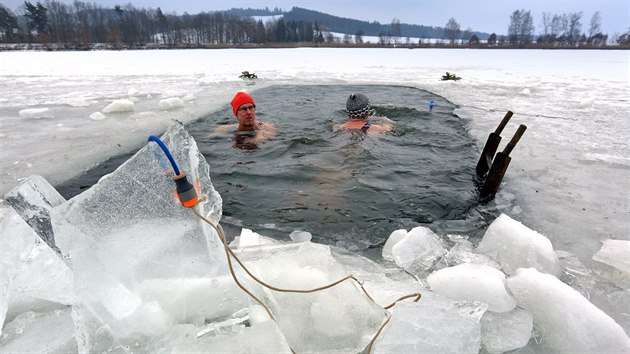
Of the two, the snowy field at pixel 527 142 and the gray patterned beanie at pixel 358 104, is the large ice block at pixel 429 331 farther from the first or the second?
the gray patterned beanie at pixel 358 104

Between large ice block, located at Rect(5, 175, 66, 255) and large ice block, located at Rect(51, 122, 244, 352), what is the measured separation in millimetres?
200

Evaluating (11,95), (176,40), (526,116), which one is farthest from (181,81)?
(176,40)

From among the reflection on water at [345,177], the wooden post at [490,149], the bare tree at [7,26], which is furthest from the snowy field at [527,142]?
the bare tree at [7,26]

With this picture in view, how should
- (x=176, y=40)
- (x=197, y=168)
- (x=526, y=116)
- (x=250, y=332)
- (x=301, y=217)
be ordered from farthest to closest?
(x=176, y=40) → (x=526, y=116) → (x=301, y=217) → (x=197, y=168) → (x=250, y=332)

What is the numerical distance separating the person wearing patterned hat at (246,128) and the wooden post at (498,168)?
313cm

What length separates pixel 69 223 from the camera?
1247mm

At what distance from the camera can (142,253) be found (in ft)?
4.62

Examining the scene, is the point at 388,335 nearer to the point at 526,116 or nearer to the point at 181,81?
the point at 526,116

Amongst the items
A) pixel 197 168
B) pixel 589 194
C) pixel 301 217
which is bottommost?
pixel 301 217

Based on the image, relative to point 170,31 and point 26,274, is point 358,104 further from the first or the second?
point 170,31

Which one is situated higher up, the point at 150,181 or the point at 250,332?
the point at 150,181

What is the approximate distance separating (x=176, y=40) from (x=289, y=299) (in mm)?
80623

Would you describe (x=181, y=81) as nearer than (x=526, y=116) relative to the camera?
No

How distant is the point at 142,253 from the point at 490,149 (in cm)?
340
